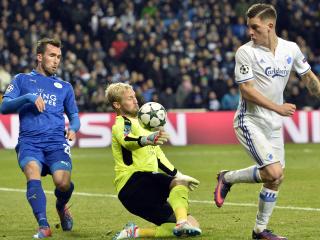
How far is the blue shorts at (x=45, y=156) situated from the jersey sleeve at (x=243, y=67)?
6.95 feet

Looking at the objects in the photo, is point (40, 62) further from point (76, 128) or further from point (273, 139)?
point (273, 139)

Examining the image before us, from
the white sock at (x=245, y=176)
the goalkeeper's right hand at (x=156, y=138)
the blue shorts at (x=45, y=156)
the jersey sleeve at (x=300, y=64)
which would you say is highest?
the jersey sleeve at (x=300, y=64)

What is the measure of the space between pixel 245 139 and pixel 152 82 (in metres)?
18.0

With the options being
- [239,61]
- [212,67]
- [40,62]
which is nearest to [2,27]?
[212,67]

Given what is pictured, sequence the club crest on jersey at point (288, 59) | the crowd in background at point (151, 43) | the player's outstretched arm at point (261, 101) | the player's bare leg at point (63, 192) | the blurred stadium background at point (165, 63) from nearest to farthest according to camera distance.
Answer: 1. the player's outstretched arm at point (261, 101)
2. the club crest on jersey at point (288, 59)
3. the player's bare leg at point (63, 192)
4. the blurred stadium background at point (165, 63)
5. the crowd in background at point (151, 43)

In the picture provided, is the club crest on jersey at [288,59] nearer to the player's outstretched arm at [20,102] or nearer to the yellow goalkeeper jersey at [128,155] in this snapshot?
the yellow goalkeeper jersey at [128,155]

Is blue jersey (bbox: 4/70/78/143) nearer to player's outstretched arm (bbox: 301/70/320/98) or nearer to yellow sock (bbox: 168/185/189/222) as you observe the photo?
yellow sock (bbox: 168/185/189/222)

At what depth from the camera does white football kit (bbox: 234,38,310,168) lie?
8703mm

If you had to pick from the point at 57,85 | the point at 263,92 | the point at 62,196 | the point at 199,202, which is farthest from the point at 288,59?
the point at 199,202

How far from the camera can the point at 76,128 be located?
9914 mm

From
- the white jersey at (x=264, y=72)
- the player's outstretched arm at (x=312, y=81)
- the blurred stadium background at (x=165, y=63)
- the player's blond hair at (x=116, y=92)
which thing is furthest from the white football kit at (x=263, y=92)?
the blurred stadium background at (x=165, y=63)

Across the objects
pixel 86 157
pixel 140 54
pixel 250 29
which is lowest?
pixel 86 157

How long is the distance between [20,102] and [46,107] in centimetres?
43

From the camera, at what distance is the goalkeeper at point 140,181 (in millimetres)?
8930
